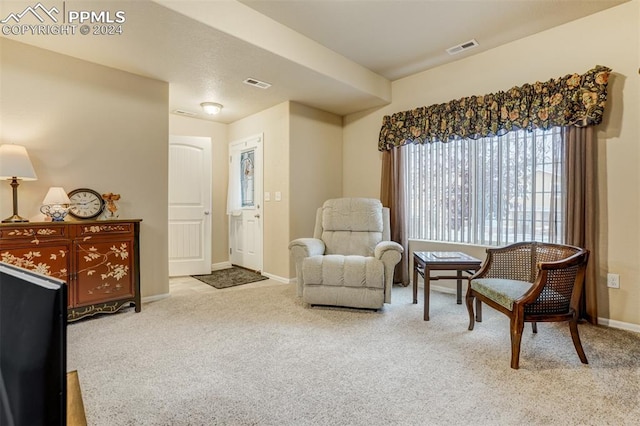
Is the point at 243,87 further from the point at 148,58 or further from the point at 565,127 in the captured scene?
the point at 565,127

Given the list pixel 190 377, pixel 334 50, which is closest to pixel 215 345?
pixel 190 377

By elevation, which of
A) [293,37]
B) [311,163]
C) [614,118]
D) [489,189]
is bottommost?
[489,189]

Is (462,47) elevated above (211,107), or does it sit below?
above

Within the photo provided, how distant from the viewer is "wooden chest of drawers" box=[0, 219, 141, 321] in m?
2.33

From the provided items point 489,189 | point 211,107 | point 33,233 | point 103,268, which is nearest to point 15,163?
point 33,233

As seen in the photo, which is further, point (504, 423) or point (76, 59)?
point (76, 59)

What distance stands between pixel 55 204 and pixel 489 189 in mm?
4036

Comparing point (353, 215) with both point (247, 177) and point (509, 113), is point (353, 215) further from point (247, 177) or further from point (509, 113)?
point (247, 177)

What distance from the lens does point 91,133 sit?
2873 millimetres

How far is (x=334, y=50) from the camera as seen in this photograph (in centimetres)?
329

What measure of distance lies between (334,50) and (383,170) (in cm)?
156

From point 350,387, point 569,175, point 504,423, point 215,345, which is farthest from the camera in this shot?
point 569,175

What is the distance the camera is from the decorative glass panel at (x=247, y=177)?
477 cm

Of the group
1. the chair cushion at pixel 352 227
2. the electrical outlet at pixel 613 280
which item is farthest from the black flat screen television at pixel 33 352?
the electrical outlet at pixel 613 280
